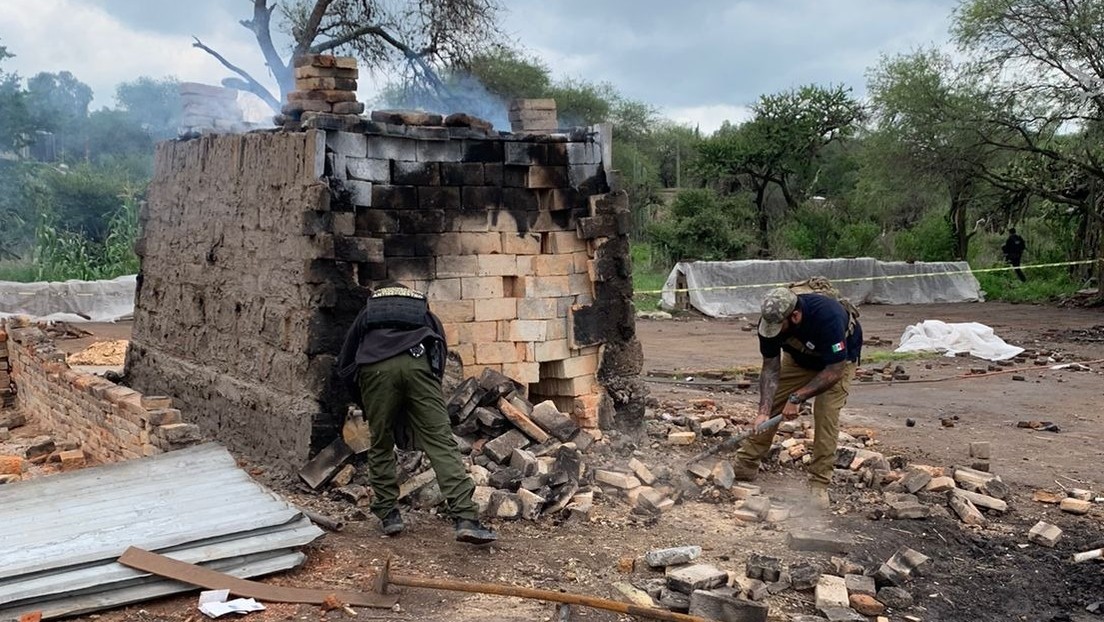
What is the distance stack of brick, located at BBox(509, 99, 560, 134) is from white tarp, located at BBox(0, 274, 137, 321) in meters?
12.8

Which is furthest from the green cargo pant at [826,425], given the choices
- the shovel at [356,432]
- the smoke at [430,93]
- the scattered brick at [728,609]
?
the smoke at [430,93]

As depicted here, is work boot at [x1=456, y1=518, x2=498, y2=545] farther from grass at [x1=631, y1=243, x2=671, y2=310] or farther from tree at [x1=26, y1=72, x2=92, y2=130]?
tree at [x1=26, y1=72, x2=92, y2=130]

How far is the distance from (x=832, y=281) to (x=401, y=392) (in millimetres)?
18034

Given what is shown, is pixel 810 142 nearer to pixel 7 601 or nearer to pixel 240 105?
pixel 240 105

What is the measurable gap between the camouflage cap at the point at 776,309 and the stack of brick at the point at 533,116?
2652mm

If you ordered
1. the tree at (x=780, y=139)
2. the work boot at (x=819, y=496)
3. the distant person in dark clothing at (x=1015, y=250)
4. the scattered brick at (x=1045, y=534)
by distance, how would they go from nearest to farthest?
the scattered brick at (x=1045, y=534), the work boot at (x=819, y=496), the distant person in dark clothing at (x=1015, y=250), the tree at (x=780, y=139)

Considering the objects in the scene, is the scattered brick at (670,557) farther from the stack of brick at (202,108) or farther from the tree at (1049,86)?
the tree at (1049,86)

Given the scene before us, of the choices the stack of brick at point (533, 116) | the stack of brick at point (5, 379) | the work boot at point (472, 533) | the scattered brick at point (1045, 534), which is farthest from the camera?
the stack of brick at point (5, 379)

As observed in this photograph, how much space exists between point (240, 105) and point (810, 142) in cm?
2335

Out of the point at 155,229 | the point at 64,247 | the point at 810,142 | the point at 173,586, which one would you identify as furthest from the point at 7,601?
the point at 810,142

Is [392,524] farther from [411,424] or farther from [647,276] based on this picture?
[647,276]

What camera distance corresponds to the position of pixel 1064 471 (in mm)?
7809

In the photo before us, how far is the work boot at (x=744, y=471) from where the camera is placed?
708 centimetres

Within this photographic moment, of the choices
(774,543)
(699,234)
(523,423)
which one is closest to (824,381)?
(774,543)
